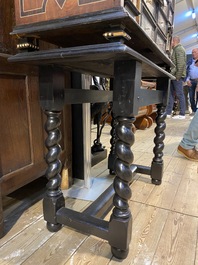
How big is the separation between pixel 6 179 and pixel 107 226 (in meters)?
0.42

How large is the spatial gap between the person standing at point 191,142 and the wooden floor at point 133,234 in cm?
48

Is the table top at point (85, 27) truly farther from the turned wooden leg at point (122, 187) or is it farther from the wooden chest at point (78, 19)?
the turned wooden leg at point (122, 187)

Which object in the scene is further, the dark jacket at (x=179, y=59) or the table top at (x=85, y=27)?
the dark jacket at (x=179, y=59)

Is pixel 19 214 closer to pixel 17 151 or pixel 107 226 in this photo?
pixel 17 151

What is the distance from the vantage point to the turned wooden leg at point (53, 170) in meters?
0.72

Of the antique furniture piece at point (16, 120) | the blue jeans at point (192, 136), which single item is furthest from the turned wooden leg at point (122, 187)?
the blue jeans at point (192, 136)

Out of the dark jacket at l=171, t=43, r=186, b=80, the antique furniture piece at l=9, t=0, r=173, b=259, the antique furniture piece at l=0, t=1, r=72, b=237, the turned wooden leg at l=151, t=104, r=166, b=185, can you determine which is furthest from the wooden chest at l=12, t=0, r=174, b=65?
the dark jacket at l=171, t=43, r=186, b=80

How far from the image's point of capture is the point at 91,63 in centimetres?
65

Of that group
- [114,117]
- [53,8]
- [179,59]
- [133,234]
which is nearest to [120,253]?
[133,234]

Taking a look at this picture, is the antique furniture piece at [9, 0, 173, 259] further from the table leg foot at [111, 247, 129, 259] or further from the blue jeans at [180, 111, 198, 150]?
the blue jeans at [180, 111, 198, 150]

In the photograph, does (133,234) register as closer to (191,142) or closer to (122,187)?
(122,187)

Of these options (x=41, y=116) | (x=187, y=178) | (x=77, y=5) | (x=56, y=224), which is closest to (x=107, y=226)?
(x=56, y=224)

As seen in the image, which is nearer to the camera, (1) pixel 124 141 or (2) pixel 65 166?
(1) pixel 124 141

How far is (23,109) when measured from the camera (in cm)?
84
